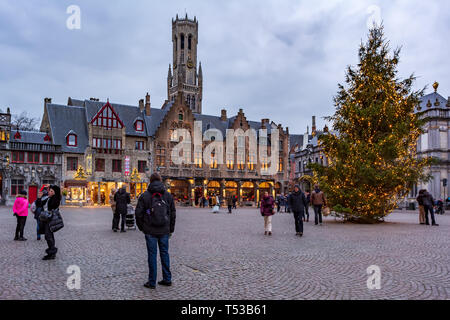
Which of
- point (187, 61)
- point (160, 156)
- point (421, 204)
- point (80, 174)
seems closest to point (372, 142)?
point (421, 204)

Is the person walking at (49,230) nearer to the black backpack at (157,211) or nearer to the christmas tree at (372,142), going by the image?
the black backpack at (157,211)

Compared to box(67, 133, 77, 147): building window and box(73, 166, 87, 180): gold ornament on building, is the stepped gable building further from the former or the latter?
box(67, 133, 77, 147): building window

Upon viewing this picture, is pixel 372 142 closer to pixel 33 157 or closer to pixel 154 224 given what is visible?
pixel 154 224

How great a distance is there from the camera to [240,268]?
25.6ft

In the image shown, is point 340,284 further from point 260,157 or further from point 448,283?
point 260,157

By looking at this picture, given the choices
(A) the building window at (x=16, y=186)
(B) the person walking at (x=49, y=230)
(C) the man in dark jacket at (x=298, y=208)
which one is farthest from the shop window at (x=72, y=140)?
(B) the person walking at (x=49, y=230)

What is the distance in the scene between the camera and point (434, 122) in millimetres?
43125

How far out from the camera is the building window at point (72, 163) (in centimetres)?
4262

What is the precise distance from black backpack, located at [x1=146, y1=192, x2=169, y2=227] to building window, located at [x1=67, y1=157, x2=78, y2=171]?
39.3 meters

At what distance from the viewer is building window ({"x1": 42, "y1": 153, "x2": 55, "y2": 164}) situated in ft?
136

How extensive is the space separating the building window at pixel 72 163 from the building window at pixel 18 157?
4.42 metres

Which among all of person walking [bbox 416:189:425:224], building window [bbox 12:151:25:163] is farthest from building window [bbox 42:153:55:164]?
person walking [bbox 416:189:425:224]
